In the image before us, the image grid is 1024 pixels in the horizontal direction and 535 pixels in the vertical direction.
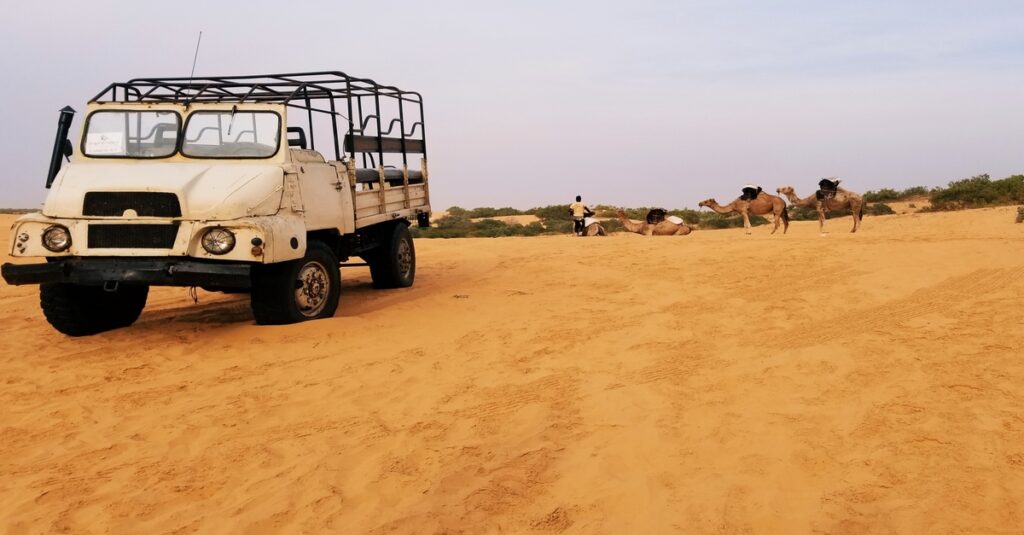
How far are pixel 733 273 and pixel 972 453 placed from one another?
6710 millimetres

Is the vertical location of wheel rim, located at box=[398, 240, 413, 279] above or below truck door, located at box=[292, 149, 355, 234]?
below

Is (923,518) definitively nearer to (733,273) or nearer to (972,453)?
(972,453)

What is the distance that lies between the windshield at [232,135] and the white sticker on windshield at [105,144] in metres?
0.67

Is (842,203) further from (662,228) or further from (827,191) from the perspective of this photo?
(662,228)

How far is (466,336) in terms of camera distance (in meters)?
8.12

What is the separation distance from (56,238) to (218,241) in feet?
5.04

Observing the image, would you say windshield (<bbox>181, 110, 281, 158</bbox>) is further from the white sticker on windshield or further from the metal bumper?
the metal bumper

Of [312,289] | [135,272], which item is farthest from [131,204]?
[312,289]

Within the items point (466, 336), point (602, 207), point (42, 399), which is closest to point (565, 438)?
point (466, 336)

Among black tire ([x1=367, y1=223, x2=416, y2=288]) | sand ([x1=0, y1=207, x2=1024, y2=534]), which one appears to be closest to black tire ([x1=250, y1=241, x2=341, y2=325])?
sand ([x1=0, y1=207, x2=1024, y2=534])

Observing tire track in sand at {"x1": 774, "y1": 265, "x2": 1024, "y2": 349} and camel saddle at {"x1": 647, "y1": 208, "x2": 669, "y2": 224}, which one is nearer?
tire track in sand at {"x1": 774, "y1": 265, "x2": 1024, "y2": 349}

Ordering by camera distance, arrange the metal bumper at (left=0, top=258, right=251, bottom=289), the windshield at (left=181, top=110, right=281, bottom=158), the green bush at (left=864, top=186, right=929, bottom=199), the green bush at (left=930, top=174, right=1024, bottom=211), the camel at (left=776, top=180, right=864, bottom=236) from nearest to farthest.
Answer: the metal bumper at (left=0, top=258, right=251, bottom=289)
the windshield at (left=181, top=110, right=281, bottom=158)
the camel at (left=776, top=180, right=864, bottom=236)
the green bush at (left=930, top=174, right=1024, bottom=211)
the green bush at (left=864, top=186, right=929, bottom=199)

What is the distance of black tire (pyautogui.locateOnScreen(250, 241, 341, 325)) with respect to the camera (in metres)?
8.10

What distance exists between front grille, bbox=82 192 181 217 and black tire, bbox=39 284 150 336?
71 cm
